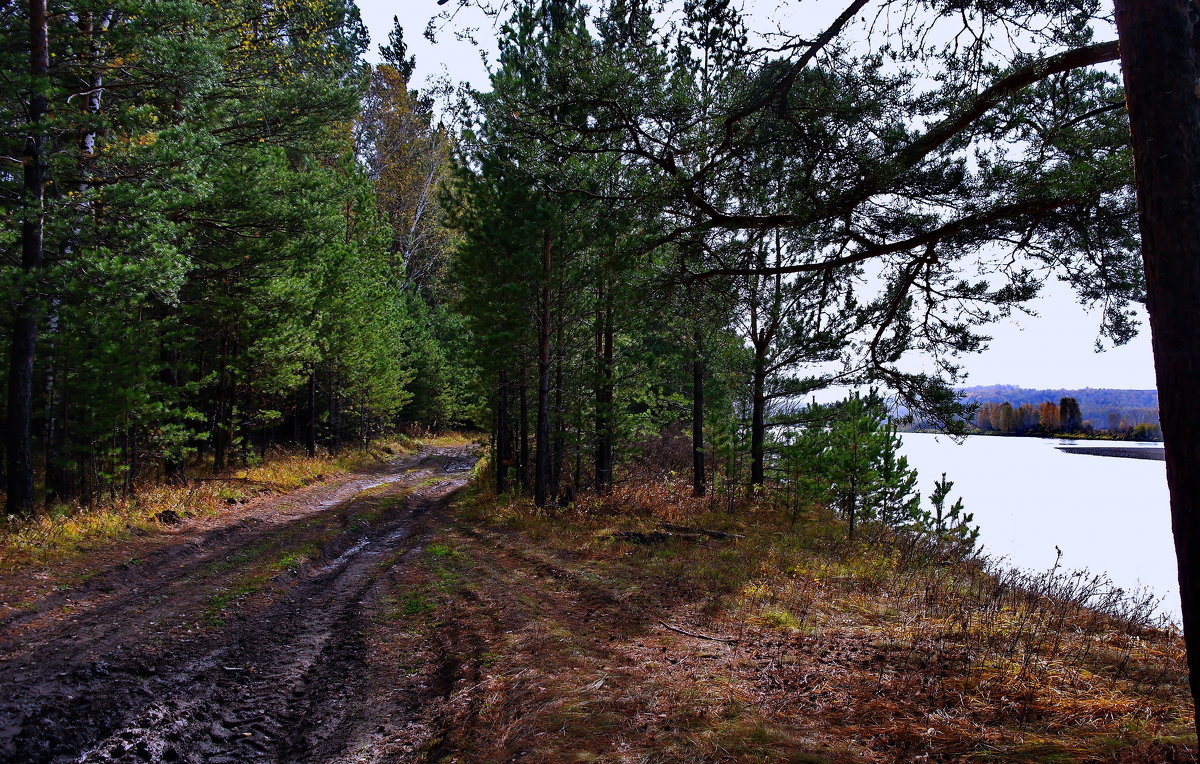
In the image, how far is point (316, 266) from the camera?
17.1 metres

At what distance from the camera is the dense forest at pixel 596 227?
542 cm

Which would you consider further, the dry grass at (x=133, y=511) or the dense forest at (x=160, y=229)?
the dense forest at (x=160, y=229)

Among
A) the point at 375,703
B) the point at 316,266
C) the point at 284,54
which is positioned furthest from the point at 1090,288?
the point at 316,266

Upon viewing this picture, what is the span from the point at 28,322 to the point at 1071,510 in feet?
85.5

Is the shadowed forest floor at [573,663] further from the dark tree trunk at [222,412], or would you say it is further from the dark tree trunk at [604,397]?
the dark tree trunk at [222,412]

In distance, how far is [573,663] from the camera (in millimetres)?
4477

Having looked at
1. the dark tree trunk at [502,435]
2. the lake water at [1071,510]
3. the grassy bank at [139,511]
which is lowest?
the lake water at [1071,510]

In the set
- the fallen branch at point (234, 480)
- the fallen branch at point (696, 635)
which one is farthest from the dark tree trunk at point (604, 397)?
the fallen branch at point (234, 480)

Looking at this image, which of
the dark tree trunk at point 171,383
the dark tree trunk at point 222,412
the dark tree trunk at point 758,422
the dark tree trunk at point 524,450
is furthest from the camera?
the dark tree trunk at point 222,412

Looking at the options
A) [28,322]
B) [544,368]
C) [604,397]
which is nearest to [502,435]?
[604,397]

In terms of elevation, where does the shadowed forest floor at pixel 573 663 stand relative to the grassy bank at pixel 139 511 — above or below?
below

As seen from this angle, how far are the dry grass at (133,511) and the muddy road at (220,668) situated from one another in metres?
1.07

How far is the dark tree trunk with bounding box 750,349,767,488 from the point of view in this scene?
1423 centimetres

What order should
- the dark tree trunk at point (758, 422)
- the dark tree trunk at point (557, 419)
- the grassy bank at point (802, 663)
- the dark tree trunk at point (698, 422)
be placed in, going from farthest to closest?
the dark tree trunk at point (698, 422) → the dark tree trunk at point (758, 422) → the dark tree trunk at point (557, 419) → the grassy bank at point (802, 663)
